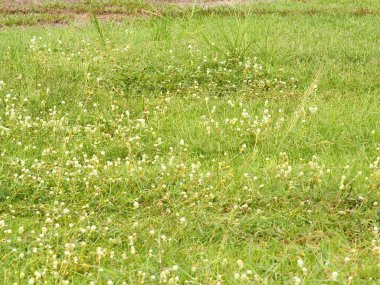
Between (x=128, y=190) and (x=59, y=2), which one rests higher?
(x=59, y=2)

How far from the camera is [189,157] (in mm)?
6484

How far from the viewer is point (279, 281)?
4.57 meters

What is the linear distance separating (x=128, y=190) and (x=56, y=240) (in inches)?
39.2

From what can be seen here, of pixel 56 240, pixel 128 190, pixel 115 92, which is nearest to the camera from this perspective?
pixel 56 240

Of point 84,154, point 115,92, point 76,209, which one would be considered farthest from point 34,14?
point 76,209

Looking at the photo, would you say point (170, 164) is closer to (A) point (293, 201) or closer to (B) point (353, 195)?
(A) point (293, 201)

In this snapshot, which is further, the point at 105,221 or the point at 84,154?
the point at 84,154

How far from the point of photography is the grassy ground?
15.8 feet

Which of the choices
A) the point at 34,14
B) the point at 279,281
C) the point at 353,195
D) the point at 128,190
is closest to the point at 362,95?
the point at 353,195

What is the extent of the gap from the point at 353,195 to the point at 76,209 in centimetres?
234

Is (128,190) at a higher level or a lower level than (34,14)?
lower

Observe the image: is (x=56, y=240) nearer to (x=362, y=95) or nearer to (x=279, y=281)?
(x=279, y=281)

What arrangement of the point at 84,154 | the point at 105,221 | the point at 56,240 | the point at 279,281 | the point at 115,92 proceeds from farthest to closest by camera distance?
the point at 115,92, the point at 84,154, the point at 105,221, the point at 56,240, the point at 279,281

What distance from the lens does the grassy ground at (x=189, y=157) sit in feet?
15.8
